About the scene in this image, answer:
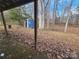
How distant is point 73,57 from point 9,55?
1896 millimetres

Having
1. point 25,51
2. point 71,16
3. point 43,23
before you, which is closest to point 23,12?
point 43,23

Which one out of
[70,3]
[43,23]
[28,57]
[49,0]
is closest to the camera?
[28,57]

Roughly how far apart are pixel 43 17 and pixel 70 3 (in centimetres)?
231

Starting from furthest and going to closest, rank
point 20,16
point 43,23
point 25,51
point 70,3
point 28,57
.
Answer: point 20,16
point 43,23
point 70,3
point 25,51
point 28,57

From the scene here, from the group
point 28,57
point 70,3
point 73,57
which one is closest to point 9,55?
point 28,57

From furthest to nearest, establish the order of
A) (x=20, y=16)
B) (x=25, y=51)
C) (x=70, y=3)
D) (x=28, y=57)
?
1. (x=20, y=16)
2. (x=70, y=3)
3. (x=25, y=51)
4. (x=28, y=57)

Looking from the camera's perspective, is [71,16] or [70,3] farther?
[71,16]

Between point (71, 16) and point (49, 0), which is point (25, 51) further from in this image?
point (71, 16)

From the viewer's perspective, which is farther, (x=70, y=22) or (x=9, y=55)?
(x=70, y=22)

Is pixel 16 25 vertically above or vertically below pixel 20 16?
below

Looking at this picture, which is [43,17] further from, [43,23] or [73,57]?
[73,57]

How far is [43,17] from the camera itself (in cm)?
991

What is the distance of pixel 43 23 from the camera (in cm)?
988

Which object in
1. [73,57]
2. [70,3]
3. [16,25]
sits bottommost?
[73,57]
